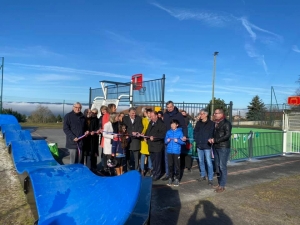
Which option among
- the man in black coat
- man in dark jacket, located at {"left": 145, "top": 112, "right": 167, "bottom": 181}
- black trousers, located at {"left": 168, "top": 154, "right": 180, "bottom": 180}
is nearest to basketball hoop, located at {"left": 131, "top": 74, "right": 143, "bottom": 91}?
the man in black coat

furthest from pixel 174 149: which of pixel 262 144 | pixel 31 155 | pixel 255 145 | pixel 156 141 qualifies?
pixel 262 144

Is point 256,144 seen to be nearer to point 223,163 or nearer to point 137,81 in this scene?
point 223,163

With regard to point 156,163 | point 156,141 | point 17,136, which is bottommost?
point 156,163

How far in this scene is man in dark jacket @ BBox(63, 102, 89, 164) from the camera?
617cm

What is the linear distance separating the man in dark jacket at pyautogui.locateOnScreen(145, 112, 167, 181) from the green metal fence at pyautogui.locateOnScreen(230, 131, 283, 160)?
3813mm

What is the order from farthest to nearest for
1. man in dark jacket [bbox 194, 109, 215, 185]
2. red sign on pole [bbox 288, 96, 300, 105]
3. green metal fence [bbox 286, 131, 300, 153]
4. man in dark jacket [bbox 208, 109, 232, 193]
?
red sign on pole [bbox 288, 96, 300, 105], green metal fence [bbox 286, 131, 300, 153], man in dark jacket [bbox 194, 109, 215, 185], man in dark jacket [bbox 208, 109, 232, 193]

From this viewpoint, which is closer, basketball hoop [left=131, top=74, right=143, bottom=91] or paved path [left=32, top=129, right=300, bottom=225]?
paved path [left=32, top=129, right=300, bottom=225]

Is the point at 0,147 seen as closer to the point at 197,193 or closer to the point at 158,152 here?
the point at 158,152

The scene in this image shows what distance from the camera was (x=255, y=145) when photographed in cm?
1029

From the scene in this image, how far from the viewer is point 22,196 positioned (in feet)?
16.6

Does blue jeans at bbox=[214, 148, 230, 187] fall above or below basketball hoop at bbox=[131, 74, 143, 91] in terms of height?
below

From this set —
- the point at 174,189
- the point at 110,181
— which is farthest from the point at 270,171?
the point at 110,181

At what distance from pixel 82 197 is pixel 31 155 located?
3670mm

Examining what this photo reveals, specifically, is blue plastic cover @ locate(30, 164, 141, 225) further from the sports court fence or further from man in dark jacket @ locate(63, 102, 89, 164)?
the sports court fence
